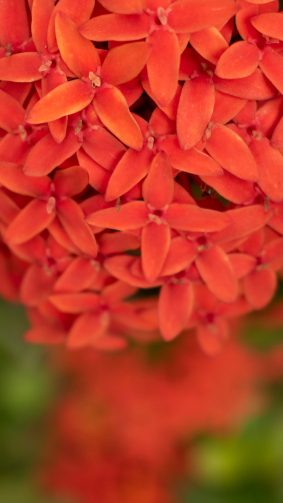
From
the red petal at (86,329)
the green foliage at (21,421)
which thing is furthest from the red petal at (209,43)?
the green foliage at (21,421)

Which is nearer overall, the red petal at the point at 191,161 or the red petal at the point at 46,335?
the red petal at the point at 191,161

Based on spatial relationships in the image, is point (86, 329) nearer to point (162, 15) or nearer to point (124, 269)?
point (124, 269)

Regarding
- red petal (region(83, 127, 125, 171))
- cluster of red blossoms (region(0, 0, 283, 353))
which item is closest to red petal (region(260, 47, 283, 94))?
cluster of red blossoms (region(0, 0, 283, 353))

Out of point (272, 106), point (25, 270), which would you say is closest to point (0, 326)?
point (25, 270)

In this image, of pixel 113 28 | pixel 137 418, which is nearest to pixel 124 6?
pixel 113 28

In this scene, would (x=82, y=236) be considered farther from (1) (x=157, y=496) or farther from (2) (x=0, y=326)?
(1) (x=157, y=496)

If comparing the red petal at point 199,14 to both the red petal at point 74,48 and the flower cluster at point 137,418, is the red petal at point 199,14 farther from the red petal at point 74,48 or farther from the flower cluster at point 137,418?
the flower cluster at point 137,418
